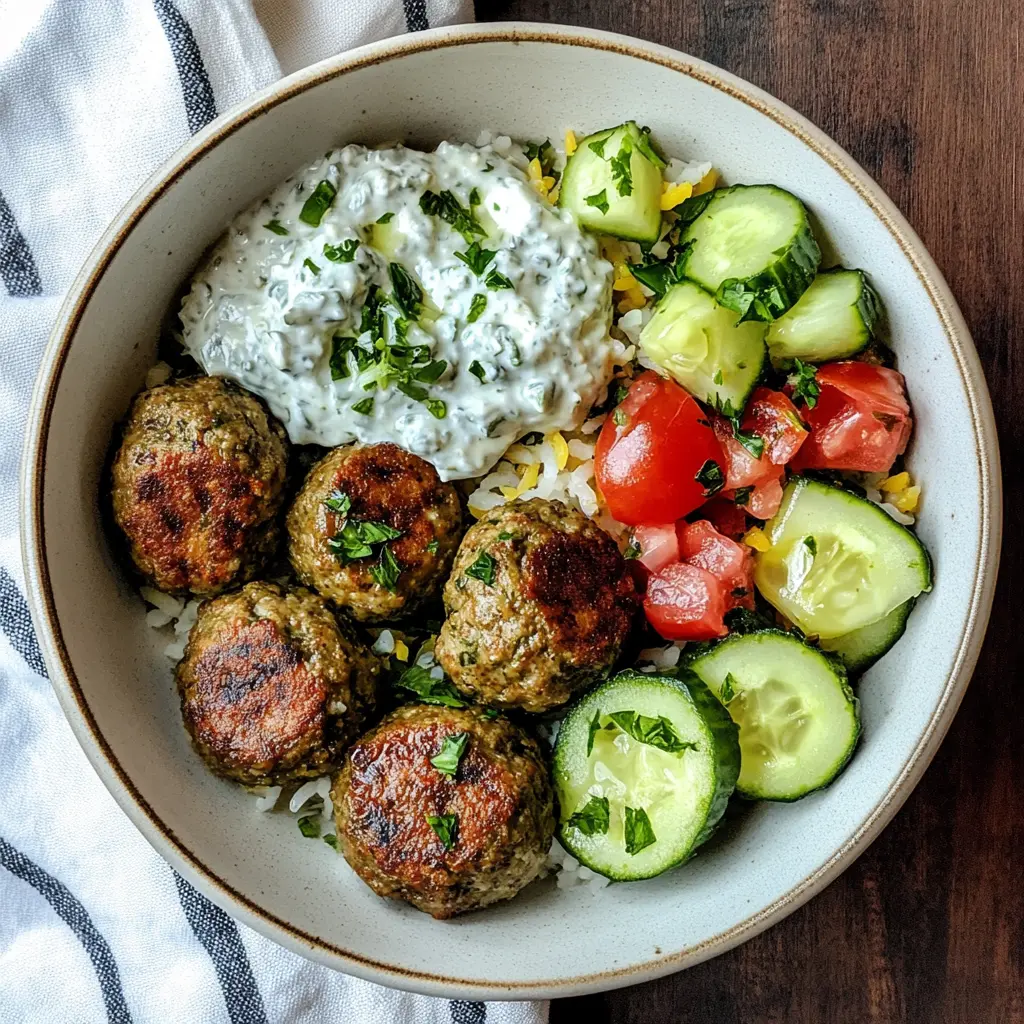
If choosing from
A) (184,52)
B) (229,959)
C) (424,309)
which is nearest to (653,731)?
(424,309)

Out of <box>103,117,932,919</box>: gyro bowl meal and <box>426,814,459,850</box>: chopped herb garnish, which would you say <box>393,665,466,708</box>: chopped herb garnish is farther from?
<box>426,814,459,850</box>: chopped herb garnish

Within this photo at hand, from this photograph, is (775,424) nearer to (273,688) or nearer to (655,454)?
(655,454)

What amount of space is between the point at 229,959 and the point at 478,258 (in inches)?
83.3

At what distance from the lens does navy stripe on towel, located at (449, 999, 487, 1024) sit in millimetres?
3212

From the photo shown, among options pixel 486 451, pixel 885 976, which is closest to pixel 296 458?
pixel 486 451

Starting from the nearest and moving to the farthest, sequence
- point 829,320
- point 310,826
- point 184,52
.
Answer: point 829,320, point 310,826, point 184,52

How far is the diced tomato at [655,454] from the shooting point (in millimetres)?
2703

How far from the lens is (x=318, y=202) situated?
2.78m

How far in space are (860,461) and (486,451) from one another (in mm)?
929

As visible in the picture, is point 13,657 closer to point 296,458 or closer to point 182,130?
point 296,458

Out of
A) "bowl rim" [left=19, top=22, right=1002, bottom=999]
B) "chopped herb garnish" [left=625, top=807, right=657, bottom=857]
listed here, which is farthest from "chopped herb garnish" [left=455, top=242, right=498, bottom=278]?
"chopped herb garnish" [left=625, top=807, right=657, bottom=857]

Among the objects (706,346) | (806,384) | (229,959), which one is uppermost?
(706,346)

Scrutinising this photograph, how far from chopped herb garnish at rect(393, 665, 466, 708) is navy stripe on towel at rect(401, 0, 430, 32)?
1.80m

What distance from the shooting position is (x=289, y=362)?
2.74m
